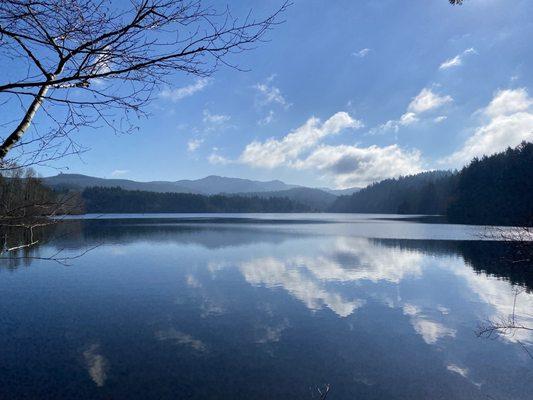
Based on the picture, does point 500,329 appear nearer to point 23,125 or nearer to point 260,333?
point 260,333

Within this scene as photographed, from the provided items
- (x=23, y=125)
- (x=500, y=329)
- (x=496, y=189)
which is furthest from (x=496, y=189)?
(x=23, y=125)

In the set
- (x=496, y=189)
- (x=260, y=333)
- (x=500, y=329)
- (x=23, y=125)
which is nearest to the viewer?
(x=23, y=125)

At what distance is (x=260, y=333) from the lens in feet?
42.3

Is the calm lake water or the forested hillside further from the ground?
the forested hillside

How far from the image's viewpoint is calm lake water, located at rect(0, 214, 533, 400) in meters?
9.34

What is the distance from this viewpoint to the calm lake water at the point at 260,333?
9336mm

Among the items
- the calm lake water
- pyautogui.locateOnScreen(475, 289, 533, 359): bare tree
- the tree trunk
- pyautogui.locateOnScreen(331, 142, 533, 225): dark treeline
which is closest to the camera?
the tree trunk

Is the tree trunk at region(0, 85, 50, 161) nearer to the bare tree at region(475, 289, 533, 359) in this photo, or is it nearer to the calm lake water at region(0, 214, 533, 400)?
the calm lake water at region(0, 214, 533, 400)

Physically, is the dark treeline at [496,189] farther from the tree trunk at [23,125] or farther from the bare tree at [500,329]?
the tree trunk at [23,125]

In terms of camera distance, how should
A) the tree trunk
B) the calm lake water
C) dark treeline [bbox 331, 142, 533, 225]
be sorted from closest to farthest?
the tree trunk < the calm lake water < dark treeline [bbox 331, 142, 533, 225]

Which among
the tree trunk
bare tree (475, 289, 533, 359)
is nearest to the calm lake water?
bare tree (475, 289, 533, 359)

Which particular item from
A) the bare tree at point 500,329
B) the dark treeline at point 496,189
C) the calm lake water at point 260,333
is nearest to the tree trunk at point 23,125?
the calm lake water at point 260,333

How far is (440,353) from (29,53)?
1271 cm

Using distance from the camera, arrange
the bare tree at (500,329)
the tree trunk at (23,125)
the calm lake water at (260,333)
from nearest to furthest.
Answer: the tree trunk at (23,125), the calm lake water at (260,333), the bare tree at (500,329)
